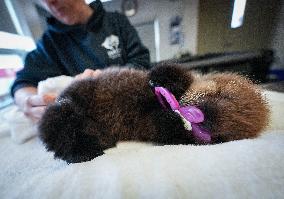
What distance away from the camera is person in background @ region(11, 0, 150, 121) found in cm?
57

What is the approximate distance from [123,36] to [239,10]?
1.13ft

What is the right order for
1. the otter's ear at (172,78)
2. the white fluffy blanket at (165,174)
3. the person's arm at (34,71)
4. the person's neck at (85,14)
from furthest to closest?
the person's neck at (85,14)
the person's arm at (34,71)
the otter's ear at (172,78)
the white fluffy blanket at (165,174)

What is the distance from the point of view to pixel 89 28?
0.59m

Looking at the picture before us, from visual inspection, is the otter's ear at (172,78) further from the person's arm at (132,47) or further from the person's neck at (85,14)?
the person's neck at (85,14)

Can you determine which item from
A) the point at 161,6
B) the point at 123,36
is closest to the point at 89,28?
the point at 123,36

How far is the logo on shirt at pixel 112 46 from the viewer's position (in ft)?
1.90

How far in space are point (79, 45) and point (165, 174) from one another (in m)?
0.50

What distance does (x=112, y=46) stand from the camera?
586 mm

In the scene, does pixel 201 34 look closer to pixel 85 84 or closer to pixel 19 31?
pixel 85 84

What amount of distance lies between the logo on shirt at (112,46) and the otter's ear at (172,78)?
31cm

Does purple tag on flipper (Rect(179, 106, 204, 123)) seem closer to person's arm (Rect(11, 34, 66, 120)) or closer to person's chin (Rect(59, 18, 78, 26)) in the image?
person's arm (Rect(11, 34, 66, 120))

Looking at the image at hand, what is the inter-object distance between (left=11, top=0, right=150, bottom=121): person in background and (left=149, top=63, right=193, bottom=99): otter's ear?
0.86ft

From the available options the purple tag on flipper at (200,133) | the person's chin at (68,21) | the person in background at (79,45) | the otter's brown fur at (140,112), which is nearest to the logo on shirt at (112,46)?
the person in background at (79,45)

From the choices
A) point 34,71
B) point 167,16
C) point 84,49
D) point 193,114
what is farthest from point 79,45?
point 193,114
